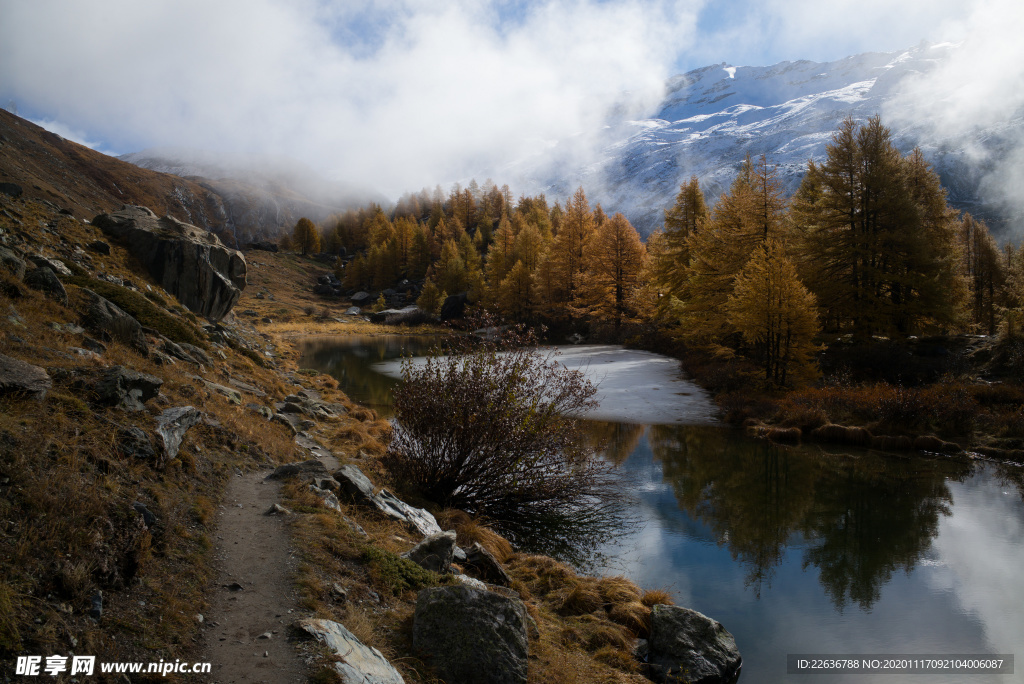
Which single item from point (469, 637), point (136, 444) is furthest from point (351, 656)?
point (136, 444)

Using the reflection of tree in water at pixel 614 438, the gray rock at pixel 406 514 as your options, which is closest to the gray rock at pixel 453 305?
the reflection of tree in water at pixel 614 438

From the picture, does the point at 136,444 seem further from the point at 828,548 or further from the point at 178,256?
the point at 178,256

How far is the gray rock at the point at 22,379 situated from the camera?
5.01 metres

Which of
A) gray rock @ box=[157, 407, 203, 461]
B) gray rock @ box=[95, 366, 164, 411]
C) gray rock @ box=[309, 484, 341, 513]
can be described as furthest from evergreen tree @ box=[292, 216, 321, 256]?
gray rock @ box=[309, 484, 341, 513]

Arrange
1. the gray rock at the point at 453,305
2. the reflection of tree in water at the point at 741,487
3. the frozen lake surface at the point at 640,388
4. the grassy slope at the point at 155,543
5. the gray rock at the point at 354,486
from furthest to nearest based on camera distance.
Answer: the gray rock at the point at 453,305, the frozen lake surface at the point at 640,388, the reflection of tree in water at the point at 741,487, the gray rock at the point at 354,486, the grassy slope at the point at 155,543

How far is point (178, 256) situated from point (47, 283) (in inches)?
440

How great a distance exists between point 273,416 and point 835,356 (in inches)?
953

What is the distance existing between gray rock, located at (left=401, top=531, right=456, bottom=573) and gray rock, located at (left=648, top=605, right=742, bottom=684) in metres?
2.72

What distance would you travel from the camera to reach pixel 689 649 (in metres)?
6.08

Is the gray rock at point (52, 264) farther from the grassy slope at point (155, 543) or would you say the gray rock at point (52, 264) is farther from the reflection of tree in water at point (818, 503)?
the reflection of tree in water at point (818, 503)

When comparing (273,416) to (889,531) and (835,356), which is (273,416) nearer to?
(889,531)

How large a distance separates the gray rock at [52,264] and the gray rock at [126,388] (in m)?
5.43

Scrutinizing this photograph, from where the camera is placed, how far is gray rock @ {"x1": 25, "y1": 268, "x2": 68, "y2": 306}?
8822mm

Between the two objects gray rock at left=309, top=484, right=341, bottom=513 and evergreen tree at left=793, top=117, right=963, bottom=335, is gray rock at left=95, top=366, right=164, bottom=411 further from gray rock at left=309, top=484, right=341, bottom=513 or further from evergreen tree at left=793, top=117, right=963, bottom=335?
evergreen tree at left=793, top=117, right=963, bottom=335
